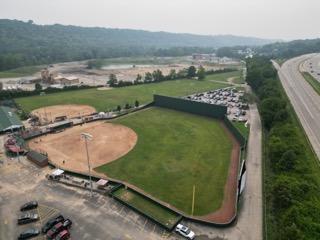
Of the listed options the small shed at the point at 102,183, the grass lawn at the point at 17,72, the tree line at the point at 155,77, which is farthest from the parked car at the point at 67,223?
the grass lawn at the point at 17,72

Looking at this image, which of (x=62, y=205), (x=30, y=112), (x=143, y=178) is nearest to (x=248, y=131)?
(x=143, y=178)

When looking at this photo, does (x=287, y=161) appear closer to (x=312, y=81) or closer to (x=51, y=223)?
(x=51, y=223)

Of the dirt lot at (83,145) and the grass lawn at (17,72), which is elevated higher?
the dirt lot at (83,145)

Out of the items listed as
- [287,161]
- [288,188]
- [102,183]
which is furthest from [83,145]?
[288,188]

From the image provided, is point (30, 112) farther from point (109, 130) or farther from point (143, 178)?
point (143, 178)

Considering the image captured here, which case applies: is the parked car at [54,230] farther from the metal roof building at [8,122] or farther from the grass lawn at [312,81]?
the grass lawn at [312,81]

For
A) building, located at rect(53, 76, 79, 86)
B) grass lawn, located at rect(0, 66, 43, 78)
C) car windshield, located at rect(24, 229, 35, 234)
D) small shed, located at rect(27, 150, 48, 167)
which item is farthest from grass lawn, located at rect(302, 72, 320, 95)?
grass lawn, located at rect(0, 66, 43, 78)

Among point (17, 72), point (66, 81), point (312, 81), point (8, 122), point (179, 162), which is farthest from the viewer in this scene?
point (17, 72)
